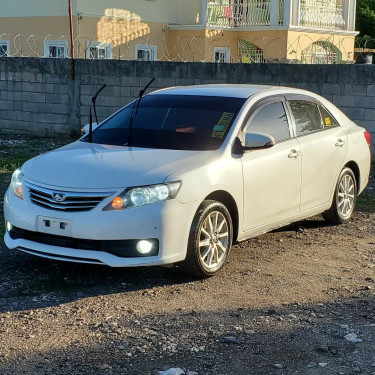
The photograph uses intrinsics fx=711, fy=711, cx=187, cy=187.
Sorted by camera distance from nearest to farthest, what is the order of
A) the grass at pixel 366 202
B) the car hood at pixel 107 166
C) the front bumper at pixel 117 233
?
1. the front bumper at pixel 117 233
2. the car hood at pixel 107 166
3. the grass at pixel 366 202

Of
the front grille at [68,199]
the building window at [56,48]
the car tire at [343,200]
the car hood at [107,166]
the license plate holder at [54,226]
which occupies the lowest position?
the car tire at [343,200]

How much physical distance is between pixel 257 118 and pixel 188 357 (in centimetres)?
301

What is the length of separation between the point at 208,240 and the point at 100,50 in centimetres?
1903

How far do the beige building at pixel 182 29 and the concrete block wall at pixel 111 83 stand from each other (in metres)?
7.37

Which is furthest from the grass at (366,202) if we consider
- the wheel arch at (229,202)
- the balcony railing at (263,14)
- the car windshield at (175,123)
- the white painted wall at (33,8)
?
the balcony railing at (263,14)

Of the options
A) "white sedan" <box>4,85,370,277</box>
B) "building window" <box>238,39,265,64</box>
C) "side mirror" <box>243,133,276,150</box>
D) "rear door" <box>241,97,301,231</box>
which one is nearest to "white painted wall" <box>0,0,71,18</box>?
"building window" <box>238,39,265,64</box>

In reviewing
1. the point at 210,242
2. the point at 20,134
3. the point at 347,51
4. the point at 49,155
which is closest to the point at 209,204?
the point at 210,242

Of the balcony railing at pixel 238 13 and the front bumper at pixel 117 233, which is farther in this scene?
the balcony railing at pixel 238 13

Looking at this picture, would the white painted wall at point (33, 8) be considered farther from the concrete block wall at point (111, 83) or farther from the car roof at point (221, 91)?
the car roof at point (221, 91)

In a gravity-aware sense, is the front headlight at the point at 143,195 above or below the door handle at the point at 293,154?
below

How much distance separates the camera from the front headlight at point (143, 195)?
5551 millimetres

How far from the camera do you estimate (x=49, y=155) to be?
21.1 ft

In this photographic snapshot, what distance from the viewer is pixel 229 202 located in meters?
6.31

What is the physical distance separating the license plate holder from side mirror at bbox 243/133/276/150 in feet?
5.97
